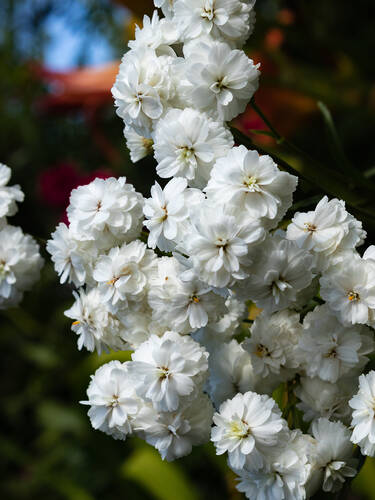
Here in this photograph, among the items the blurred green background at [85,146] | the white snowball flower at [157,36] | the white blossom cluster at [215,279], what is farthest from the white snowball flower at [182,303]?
the blurred green background at [85,146]

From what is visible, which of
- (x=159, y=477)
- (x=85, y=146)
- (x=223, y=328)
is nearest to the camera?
(x=223, y=328)

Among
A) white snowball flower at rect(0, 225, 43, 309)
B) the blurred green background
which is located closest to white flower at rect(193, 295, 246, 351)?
white snowball flower at rect(0, 225, 43, 309)

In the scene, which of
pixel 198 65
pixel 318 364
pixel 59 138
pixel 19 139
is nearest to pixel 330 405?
pixel 318 364

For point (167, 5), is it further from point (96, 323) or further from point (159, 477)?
point (159, 477)

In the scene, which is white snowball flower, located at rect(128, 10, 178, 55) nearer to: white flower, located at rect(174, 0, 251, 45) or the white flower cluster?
white flower, located at rect(174, 0, 251, 45)

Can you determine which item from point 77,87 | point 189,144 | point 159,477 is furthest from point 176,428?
point 77,87

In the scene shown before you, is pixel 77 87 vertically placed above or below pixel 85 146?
above

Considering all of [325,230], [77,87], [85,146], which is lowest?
[85,146]
